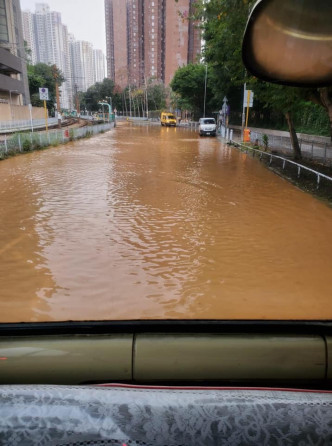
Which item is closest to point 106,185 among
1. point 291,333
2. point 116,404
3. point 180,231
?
point 180,231

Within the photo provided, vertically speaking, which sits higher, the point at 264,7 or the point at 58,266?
the point at 264,7

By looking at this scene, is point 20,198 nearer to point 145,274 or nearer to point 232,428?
point 145,274

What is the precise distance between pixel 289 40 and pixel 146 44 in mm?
74244

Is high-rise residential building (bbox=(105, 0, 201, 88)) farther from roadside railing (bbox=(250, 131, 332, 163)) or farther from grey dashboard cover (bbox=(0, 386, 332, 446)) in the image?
grey dashboard cover (bbox=(0, 386, 332, 446))

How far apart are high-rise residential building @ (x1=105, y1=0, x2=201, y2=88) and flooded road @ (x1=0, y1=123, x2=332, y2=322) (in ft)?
106

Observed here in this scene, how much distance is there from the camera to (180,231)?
6.36 meters

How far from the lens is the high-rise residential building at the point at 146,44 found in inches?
1622

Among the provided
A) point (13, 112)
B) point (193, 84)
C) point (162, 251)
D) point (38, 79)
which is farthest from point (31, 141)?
point (38, 79)

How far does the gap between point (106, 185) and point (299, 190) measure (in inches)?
199

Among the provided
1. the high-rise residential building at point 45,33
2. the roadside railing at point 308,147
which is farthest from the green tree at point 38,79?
the high-rise residential building at point 45,33

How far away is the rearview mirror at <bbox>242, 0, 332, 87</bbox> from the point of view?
136 centimetres

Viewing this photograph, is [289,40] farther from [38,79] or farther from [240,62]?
[38,79]

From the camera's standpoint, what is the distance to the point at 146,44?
225 ft

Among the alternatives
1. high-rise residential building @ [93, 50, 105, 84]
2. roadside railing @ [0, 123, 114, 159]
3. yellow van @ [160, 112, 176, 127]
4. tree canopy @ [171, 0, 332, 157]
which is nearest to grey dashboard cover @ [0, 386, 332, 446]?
tree canopy @ [171, 0, 332, 157]
